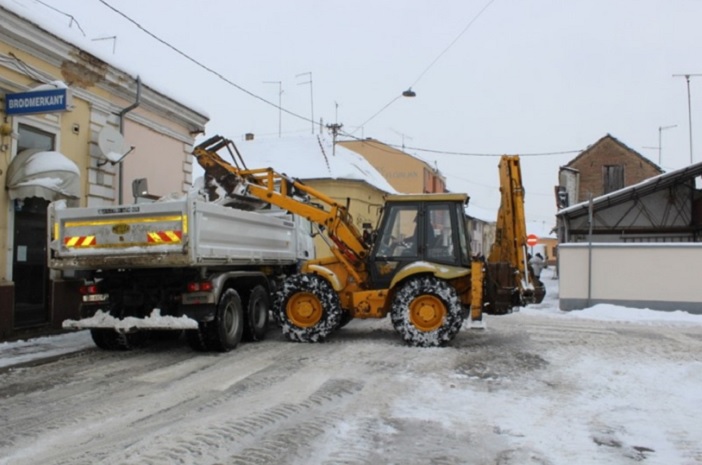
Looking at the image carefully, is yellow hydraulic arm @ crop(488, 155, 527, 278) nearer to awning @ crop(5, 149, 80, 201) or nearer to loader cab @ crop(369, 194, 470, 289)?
loader cab @ crop(369, 194, 470, 289)

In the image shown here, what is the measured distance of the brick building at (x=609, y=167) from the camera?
1431 inches

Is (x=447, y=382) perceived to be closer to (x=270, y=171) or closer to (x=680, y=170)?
(x=270, y=171)

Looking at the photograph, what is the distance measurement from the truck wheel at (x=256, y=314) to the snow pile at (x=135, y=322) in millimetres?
1590

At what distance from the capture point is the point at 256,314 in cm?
984

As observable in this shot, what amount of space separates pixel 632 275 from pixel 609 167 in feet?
81.1

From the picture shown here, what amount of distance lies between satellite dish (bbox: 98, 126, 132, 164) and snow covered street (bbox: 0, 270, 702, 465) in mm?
4132

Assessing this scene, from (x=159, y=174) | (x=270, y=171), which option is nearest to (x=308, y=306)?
(x=270, y=171)

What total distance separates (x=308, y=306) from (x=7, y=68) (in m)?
6.33

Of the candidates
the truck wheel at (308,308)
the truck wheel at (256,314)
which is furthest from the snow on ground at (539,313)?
the truck wheel at (308,308)

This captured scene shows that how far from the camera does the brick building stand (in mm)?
36344

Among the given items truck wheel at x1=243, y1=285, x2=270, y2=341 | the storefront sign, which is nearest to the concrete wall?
truck wheel at x1=243, y1=285, x2=270, y2=341

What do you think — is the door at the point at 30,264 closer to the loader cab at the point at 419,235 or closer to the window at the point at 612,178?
the loader cab at the point at 419,235

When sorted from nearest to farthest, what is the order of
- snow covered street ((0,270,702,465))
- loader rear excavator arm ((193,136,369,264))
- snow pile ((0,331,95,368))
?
snow covered street ((0,270,702,465)) → snow pile ((0,331,95,368)) → loader rear excavator arm ((193,136,369,264))

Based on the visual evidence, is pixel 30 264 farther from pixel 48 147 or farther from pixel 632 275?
pixel 632 275
